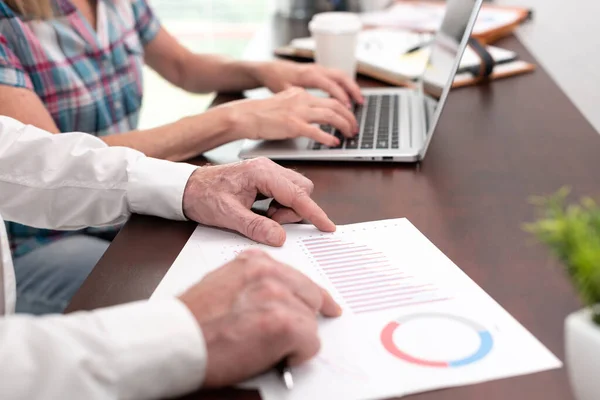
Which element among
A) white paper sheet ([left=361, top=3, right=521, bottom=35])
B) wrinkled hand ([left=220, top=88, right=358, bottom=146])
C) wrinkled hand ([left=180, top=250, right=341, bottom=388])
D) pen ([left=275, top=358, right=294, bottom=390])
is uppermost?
wrinkled hand ([left=180, top=250, right=341, bottom=388])

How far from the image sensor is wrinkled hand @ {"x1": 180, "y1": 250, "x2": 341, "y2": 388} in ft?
1.82

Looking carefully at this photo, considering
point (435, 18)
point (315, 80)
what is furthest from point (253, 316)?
point (435, 18)

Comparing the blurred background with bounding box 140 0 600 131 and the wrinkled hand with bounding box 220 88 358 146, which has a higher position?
the wrinkled hand with bounding box 220 88 358 146

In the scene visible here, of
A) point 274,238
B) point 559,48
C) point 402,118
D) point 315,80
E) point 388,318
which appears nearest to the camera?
point 388,318

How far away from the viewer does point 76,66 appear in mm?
1265

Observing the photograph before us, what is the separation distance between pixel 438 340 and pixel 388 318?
0.18ft

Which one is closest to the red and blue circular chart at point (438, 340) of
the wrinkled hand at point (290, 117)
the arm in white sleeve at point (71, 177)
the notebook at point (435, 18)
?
the arm in white sleeve at point (71, 177)

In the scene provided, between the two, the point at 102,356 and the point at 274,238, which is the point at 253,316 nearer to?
the point at 102,356

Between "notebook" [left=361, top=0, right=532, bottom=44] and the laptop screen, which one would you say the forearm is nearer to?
the laptop screen

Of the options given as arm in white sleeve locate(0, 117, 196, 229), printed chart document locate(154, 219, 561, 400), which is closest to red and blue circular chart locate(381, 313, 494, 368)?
printed chart document locate(154, 219, 561, 400)

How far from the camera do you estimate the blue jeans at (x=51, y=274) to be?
112cm

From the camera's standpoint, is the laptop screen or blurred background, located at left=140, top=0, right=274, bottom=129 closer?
the laptop screen

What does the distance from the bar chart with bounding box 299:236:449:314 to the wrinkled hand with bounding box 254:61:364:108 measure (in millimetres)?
538

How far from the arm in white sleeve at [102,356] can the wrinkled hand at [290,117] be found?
56cm
